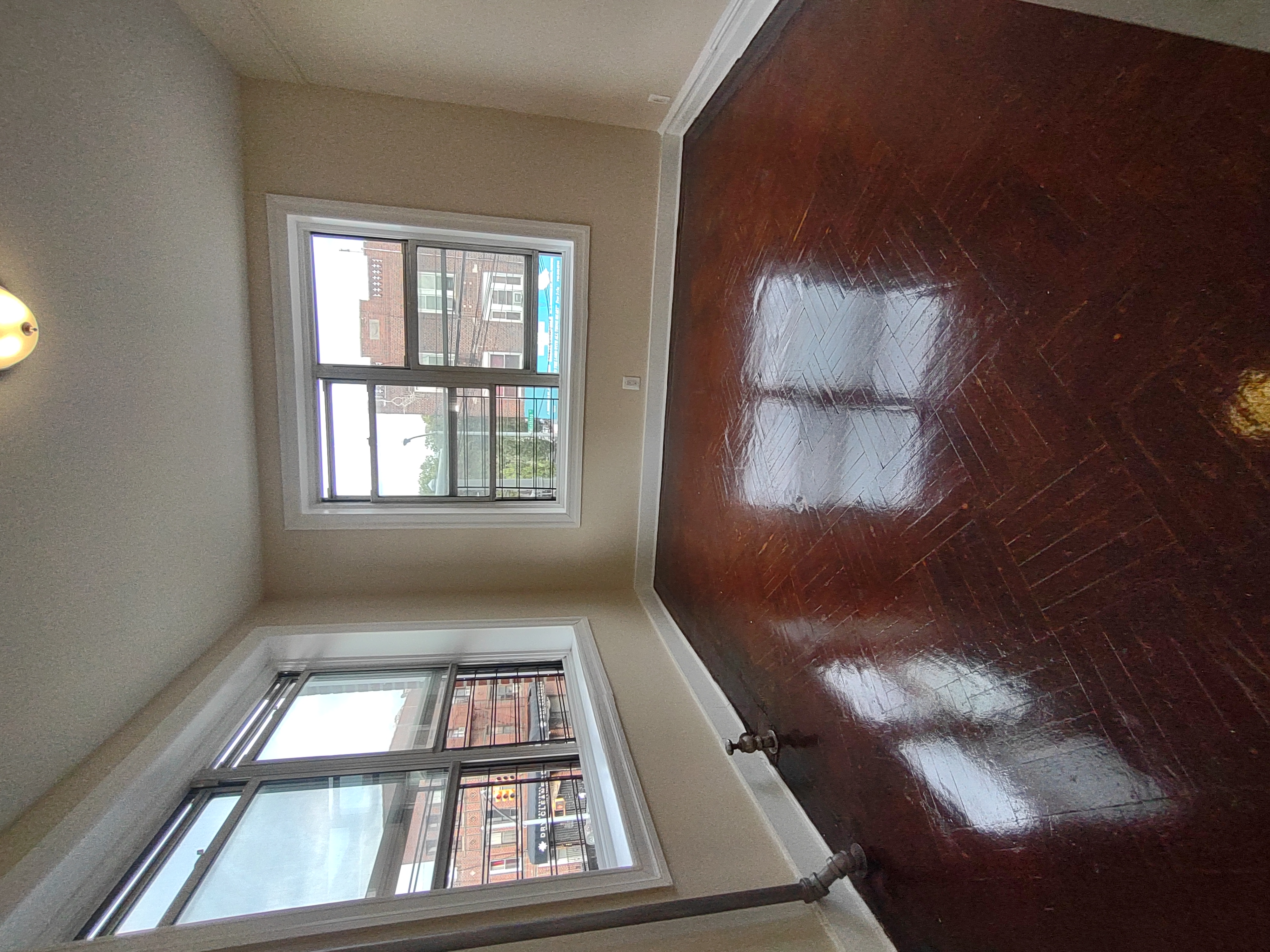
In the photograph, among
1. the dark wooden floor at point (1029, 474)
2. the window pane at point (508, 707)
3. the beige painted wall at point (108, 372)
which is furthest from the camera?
the window pane at point (508, 707)

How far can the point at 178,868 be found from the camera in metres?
1.95

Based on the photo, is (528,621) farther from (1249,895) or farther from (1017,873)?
(1249,895)

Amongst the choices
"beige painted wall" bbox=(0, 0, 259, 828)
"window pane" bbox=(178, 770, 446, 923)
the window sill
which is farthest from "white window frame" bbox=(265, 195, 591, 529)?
"window pane" bbox=(178, 770, 446, 923)

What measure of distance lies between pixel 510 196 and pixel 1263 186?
334cm

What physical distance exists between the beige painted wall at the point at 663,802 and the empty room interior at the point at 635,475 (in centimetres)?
2

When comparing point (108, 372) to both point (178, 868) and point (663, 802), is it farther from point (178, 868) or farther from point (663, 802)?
point (663, 802)

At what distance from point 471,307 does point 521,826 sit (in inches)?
120

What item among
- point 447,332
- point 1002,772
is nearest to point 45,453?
point 447,332

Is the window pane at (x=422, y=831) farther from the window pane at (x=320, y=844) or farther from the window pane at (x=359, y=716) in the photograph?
the window pane at (x=359, y=716)

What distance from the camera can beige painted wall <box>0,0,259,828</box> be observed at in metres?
1.69

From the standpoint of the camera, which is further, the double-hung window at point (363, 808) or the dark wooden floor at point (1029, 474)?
the double-hung window at point (363, 808)

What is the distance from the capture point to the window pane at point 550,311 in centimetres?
362

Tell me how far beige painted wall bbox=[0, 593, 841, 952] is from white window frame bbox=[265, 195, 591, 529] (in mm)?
620

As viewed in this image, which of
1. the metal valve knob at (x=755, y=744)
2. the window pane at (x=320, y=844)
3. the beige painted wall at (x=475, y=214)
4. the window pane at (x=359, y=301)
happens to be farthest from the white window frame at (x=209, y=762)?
the window pane at (x=359, y=301)
